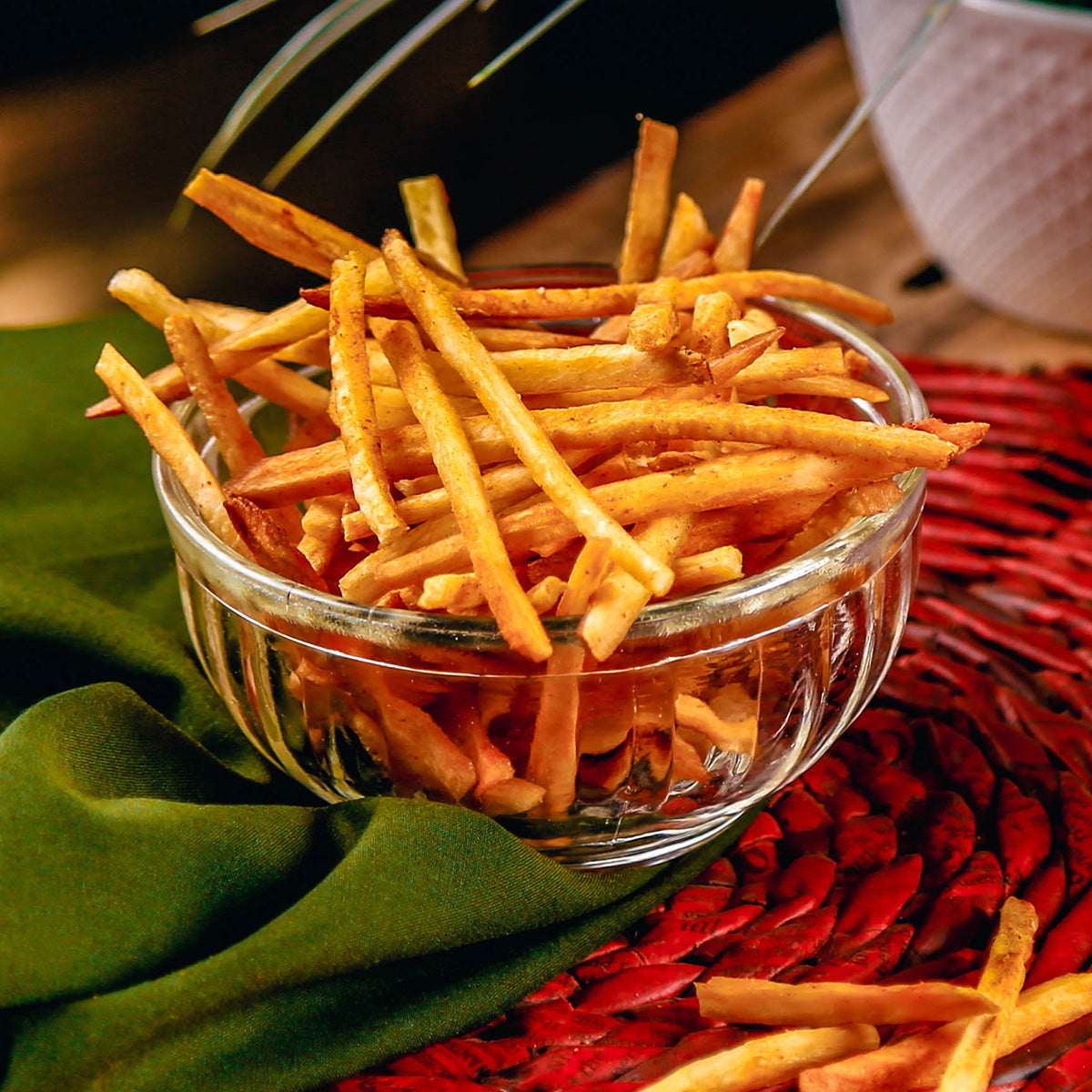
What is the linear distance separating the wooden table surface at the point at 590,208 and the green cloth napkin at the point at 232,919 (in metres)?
1.55

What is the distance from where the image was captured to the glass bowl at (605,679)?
26.1 inches

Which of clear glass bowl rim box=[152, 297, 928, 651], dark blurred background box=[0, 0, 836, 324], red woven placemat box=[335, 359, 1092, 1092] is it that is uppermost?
dark blurred background box=[0, 0, 836, 324]

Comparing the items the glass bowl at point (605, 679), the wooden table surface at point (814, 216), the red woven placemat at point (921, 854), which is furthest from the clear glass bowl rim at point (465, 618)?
the wooden table surface at point (814, 216)

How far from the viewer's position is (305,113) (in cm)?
266

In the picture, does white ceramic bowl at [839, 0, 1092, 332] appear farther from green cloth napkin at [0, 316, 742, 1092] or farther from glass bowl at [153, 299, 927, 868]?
green cloth napkin at [0, 316, 742, 1092]

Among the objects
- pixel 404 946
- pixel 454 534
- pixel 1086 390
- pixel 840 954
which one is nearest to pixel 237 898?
pixel 404 946

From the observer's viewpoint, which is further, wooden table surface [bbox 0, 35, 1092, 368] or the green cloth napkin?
wooden table surface [bbox 0, 35, 1092, 368]

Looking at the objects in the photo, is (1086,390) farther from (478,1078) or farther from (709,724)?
(478,1078)

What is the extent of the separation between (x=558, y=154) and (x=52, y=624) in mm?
2124

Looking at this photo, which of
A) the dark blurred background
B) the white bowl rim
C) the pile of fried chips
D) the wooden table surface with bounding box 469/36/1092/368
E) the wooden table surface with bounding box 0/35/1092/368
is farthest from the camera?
the dark blurred background

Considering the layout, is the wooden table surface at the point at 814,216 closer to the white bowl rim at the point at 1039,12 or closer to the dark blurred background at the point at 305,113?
the dark blurred background at the point at 305,113

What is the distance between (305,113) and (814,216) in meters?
1.11

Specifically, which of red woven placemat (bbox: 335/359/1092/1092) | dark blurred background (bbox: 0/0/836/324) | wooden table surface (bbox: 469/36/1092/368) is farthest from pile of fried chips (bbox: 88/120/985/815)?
dark blurred background (bbox: 0/0/836/324)

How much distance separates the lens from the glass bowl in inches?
26.1
